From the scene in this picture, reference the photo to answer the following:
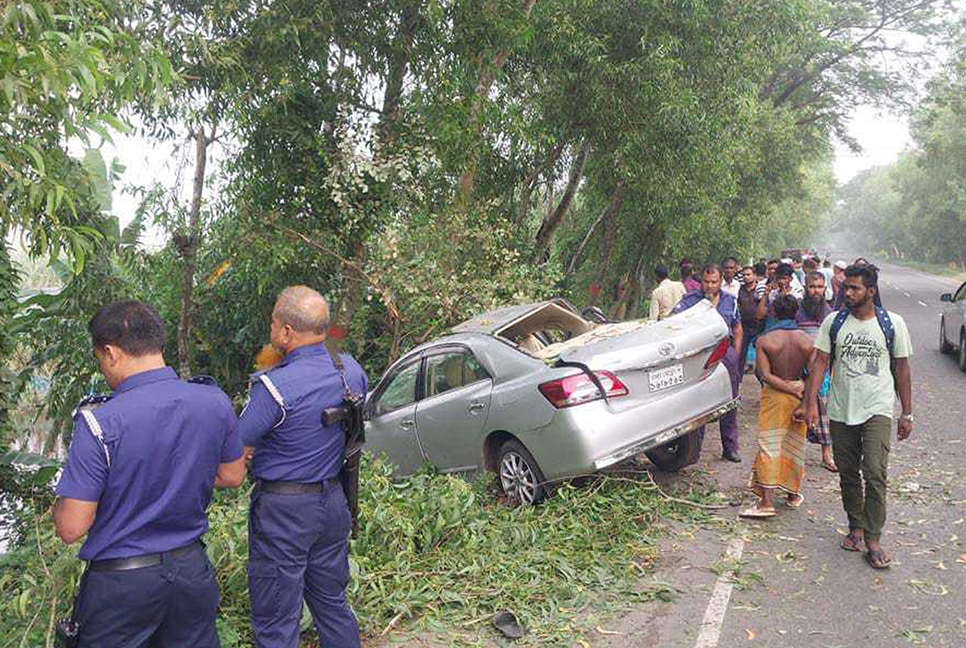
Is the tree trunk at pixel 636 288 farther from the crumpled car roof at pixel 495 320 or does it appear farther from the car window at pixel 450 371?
the car window at pixel 450 371

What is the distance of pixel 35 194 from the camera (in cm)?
332

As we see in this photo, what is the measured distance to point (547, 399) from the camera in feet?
19.9

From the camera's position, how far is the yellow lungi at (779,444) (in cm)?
610

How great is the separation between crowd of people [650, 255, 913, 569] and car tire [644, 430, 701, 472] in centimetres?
71

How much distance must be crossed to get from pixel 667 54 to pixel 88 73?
35.8 feet

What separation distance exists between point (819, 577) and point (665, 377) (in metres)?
1.87

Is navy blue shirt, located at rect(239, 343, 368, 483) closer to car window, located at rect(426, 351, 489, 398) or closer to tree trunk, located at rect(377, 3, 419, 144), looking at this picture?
car window, located at rect(426, 351, 489, 398)

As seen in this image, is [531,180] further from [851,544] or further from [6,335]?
[851,544]

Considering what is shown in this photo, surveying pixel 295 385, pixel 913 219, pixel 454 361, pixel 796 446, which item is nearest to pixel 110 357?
pixel 295 385

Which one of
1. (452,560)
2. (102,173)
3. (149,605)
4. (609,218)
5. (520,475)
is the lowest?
(452,560)

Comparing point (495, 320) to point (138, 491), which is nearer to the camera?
point (138, 491)

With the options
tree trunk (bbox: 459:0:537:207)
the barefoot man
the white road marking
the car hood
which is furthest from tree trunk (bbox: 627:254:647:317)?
the white road marking

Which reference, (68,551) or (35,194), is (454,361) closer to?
(68,551)

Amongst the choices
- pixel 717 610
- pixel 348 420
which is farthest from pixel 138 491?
pixel 717 610
